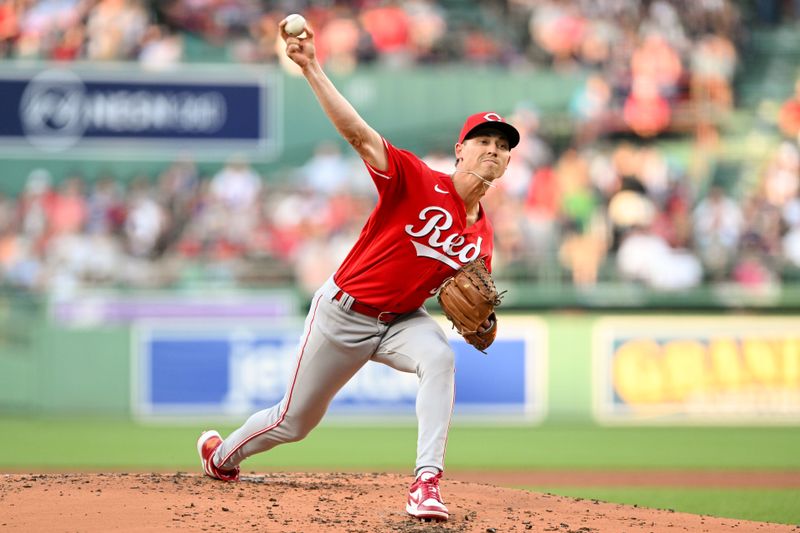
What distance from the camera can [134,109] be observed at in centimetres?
1531

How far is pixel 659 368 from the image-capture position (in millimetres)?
12461

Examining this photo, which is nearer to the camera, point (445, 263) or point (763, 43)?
point (445, 263)

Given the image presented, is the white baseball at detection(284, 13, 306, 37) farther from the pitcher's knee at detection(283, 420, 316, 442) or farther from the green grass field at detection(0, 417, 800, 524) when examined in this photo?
the green grass field at detection(0, 417, 800, 524)

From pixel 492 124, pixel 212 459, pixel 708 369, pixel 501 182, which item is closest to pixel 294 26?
pixel 492 124

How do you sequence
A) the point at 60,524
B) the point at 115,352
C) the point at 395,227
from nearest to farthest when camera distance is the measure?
the point at 60,524
the point at 395,227
the point at 115,352

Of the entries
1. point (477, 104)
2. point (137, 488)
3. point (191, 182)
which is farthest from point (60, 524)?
point (477, 104)

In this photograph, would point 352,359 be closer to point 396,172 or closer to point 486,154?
point 396,172

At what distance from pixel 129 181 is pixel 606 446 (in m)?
7.52

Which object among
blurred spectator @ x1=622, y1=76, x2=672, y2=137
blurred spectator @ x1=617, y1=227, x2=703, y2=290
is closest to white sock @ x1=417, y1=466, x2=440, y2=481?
blurred spectator @ x1=617, y1=227, x2=703, y2=290

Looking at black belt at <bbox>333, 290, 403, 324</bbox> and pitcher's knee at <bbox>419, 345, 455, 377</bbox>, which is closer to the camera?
pitcher's knee at <bbox>419, 345, 455, 377</bbox>

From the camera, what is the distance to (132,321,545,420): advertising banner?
40.2 ft

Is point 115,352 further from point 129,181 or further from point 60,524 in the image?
point 60,524

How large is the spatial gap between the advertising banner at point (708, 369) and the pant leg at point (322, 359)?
24.5 ft

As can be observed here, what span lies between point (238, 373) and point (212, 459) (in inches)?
251
